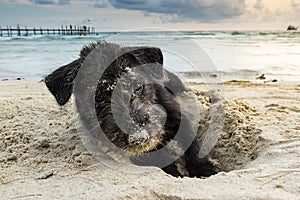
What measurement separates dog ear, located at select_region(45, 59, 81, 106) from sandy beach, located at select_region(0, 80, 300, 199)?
1.89 feet

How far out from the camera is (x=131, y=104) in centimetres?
277

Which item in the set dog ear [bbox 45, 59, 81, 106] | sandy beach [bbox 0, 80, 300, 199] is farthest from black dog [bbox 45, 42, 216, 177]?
sandy beach [bbox 0, 80, 300, 199]

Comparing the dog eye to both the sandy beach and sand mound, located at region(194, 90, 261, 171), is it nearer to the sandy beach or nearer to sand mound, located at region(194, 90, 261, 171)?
the sandy beach

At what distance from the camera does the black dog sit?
8.79 ft

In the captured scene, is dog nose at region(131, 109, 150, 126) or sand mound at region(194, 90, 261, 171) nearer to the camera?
dog nose at region(131, 109, 150, 126)

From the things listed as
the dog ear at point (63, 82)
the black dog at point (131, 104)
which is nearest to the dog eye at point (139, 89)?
the black dog at point (131, 104)

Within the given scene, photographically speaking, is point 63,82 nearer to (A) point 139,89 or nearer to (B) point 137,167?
(A) point 139,89

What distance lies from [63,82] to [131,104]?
33.6 inches

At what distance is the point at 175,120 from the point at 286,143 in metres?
1.17

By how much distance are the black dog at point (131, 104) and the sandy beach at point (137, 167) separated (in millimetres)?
301

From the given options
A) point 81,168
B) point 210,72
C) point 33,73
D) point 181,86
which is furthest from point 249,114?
point 33,73

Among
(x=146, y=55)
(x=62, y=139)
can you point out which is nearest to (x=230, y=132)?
(x=146, y=55)

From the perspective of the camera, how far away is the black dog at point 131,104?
105 inches

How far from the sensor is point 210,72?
998cm
